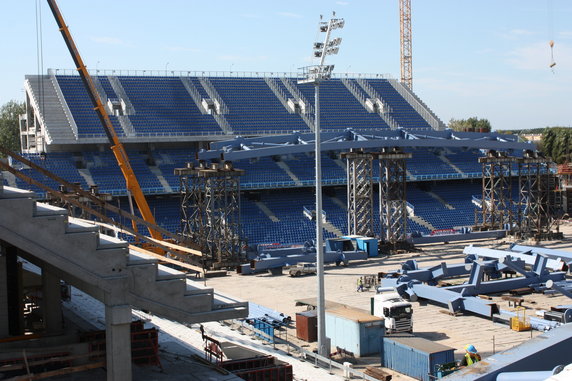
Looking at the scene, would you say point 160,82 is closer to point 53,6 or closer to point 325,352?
point 53,6

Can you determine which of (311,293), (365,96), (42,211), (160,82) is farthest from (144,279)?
(365,96)

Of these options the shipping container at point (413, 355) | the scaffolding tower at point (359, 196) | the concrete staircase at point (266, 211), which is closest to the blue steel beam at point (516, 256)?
the scaffolding tower at point (359, 196)

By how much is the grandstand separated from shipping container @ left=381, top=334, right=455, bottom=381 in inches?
1103

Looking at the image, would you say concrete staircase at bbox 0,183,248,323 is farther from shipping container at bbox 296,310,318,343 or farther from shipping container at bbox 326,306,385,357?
shipping container at bbox 296,310,318,343

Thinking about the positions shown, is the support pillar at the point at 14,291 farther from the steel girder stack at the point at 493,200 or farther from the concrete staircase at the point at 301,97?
the concrete staircase at the point at 301,97

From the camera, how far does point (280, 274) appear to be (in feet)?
133

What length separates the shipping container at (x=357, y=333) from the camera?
22.7 m

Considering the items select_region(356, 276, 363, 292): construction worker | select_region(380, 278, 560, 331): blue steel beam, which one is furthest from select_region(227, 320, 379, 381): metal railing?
select_region(356, 276, 363, 292): construction worker

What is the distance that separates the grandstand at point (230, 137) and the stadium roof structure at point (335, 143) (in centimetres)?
169

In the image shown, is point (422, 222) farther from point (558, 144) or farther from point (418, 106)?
point (558, 144)

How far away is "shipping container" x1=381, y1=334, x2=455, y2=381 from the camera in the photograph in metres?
20.0

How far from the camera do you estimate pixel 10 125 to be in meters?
87.3

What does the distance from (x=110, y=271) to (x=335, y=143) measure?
34.0 meters

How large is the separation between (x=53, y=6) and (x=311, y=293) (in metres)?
23.6
